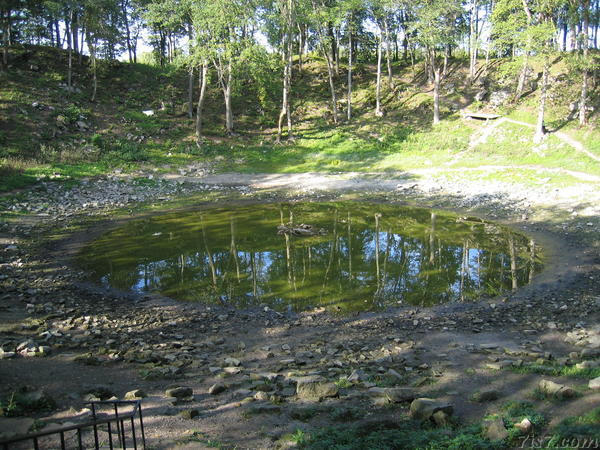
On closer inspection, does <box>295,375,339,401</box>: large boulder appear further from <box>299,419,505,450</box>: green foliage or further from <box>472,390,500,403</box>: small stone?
<box>472,390,500,403</box>: small stone

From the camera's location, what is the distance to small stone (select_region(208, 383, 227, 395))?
720 centimetres

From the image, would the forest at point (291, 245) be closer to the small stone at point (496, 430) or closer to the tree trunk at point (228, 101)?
the small stone at point (496, 430)

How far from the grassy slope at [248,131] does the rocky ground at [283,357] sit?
13.9 metres

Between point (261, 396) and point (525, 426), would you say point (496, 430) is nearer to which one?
point (525, 426)

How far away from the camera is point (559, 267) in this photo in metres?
14.1

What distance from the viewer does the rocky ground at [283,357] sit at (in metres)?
6.17

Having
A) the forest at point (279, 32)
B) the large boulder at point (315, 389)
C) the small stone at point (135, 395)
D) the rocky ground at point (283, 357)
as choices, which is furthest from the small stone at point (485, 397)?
the forest at point (279, 32)

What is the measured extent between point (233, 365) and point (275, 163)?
2681cm

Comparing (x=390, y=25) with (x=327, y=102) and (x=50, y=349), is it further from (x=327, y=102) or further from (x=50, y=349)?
(x=50, y=349)

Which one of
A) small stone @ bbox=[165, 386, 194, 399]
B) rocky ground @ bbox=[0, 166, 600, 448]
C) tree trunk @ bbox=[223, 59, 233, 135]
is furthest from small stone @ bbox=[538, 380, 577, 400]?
tree trunk @ bbox=[223, 59, 233, 135]

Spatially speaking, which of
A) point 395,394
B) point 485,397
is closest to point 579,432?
point 485,397

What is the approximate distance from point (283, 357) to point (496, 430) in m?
4.63

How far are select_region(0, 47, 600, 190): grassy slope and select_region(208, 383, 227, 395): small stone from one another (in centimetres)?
2213

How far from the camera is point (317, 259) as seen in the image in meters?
16.1
